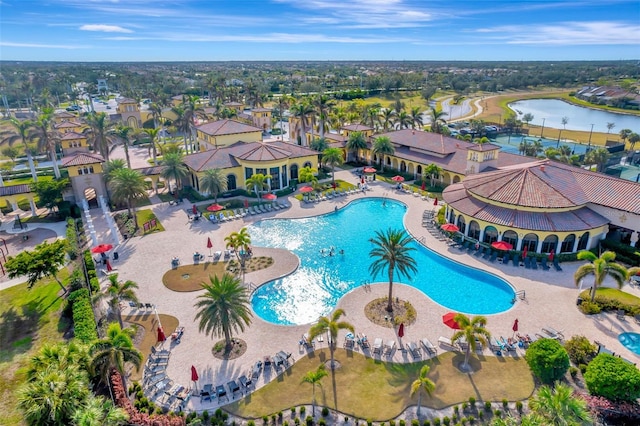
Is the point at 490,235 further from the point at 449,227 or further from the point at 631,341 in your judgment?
the point at 631,341

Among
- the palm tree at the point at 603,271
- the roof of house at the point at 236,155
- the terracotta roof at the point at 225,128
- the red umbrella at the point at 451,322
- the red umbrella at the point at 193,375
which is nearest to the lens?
the red umbrella at the point at 193,375

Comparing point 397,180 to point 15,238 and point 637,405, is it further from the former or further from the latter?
point 15,238

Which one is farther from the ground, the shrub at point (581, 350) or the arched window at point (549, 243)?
the arched window at point (549, 243)

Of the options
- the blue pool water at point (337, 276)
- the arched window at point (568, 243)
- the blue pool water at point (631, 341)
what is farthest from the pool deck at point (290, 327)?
the arched window at point (568, 243)

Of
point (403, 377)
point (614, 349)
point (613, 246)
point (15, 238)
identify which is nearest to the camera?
point (403, 377)

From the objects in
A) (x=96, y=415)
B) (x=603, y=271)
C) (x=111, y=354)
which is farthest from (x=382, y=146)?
(x=96, y=415)

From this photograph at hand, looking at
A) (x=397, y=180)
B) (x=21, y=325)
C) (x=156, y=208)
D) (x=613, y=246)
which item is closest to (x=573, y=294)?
(x=613, y=246)

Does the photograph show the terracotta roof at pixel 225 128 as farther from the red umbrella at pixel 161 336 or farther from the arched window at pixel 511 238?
the arched window at pixel 511 238
